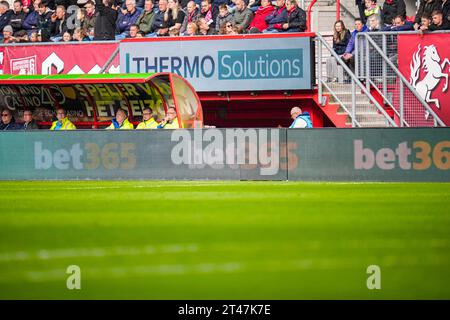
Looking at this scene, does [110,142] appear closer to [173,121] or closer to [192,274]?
[173,121]

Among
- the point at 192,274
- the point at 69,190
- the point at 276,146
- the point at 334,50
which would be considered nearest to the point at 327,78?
the point at 334,50

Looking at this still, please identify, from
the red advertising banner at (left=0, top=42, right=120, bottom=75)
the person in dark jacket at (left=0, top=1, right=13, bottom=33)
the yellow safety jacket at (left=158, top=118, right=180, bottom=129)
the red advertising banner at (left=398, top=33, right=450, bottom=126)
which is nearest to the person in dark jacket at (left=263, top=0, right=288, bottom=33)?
the red advertising banner at (left=398, top=33, right=450, bottom=126)

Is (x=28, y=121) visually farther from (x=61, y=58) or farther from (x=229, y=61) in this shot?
(x=229, y=61)

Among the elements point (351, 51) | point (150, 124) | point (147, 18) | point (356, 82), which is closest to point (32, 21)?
point (147, 18)

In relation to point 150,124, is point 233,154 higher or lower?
lower

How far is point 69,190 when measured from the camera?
16328 millimetres

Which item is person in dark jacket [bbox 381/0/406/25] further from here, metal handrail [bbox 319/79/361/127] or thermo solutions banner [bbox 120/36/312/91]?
metal handrail [bbox 319/79/361/127]

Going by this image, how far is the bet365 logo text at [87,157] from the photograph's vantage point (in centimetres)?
2009

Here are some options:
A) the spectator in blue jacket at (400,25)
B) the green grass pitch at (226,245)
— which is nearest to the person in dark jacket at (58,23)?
the spectator in blue jacket at (400,25)

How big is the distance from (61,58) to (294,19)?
6.30 m

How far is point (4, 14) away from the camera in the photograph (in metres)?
28.6

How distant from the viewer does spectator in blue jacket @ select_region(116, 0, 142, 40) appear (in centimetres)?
2648

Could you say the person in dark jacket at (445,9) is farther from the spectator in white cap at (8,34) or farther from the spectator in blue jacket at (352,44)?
the spectator in white cap at (8,34)
